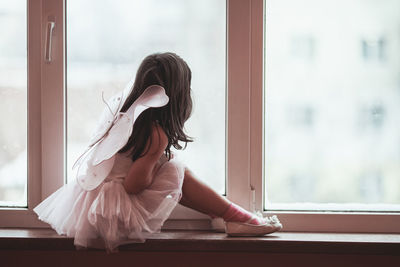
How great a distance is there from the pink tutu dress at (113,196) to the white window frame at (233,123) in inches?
6.8

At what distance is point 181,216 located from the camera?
1.67 m

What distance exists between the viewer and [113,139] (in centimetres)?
145

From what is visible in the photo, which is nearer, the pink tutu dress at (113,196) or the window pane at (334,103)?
the pink tutu dress at (113,196)

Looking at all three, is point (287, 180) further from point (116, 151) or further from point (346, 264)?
point (116, 151)

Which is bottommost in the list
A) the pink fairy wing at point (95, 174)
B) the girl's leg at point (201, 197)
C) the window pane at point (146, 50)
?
the girl's leg at point (201, 197)

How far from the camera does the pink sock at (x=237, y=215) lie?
155 centimetres

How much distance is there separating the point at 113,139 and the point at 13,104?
0.46 metres

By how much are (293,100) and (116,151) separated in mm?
613

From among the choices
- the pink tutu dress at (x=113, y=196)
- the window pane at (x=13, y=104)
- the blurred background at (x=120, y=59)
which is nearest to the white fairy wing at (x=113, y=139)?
the pink tutu dress at (x=113, y=196)

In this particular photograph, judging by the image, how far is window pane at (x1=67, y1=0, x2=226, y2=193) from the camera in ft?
5.39

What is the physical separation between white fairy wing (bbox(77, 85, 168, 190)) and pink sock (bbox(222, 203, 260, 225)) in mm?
396

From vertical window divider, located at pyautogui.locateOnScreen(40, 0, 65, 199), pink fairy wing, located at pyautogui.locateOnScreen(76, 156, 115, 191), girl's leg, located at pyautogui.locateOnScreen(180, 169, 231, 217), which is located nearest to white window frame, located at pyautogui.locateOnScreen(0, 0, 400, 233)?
vertical window divider, located at pyautogui.locateOnScreen(40, 0, 65, 199)

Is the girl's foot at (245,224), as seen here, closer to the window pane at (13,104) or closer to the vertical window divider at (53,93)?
the vertical window divider at (53,93)

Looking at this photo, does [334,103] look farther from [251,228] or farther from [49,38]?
[49,38]
